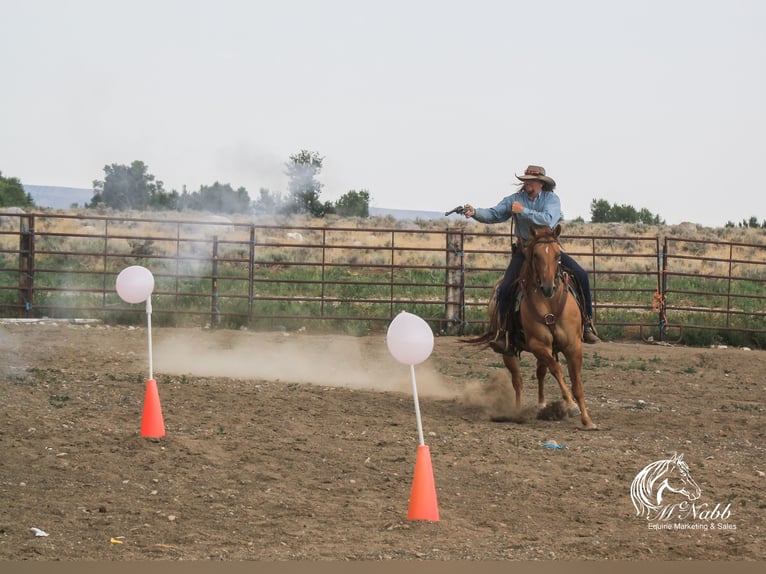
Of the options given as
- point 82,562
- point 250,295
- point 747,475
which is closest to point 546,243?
point 747,475

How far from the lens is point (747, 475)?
300 inches

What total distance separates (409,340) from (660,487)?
2259 mm

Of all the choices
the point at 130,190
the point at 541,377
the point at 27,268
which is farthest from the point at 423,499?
the point at 130,190

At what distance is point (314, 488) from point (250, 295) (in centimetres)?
1209

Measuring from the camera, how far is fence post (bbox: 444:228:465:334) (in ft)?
61.4

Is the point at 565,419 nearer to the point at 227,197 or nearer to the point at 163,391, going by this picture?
the point at 163,391

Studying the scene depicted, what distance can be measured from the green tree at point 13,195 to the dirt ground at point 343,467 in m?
37.4

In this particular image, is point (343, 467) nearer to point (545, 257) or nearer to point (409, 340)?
point (409, 340)

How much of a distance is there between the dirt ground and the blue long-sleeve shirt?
2.03 metres

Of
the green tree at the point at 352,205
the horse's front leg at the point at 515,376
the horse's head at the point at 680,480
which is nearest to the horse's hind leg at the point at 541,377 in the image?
the horse's front leg at the point at 515,376

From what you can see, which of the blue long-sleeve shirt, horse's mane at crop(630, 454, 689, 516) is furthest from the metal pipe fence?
horse's mane at crop(630, 454, 689, 516)

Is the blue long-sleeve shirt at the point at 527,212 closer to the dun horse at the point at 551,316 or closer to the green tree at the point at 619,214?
the dun horse at the point at 551,316

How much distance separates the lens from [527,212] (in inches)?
397

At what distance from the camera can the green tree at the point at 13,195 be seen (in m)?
48.1
